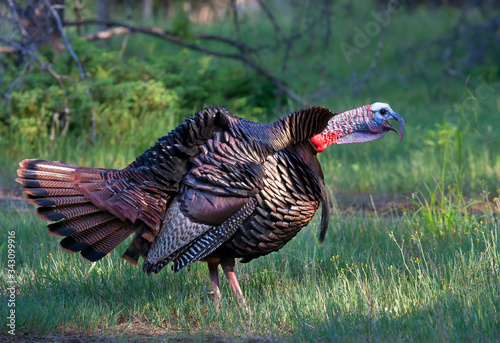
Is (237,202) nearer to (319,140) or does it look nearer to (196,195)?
(196,195)

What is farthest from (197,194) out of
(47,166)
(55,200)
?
(47,166)

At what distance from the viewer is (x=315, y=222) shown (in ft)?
17.3

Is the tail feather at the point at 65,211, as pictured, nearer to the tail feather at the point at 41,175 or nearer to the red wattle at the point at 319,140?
the tail feather at the point at 41,175

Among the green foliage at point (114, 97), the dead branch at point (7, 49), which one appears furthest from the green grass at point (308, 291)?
the dead branch at point (7, 49)

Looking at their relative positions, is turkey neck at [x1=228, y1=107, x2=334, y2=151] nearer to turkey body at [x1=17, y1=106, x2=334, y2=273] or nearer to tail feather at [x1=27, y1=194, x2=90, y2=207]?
turkey body at [x1=17, y1=106, x2=334, y2=273]

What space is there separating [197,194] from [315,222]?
75.2 inches

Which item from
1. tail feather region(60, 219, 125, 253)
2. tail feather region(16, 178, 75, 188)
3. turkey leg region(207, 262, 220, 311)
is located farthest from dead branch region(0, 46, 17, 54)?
turkey leg region(207, 262, 220, 311)

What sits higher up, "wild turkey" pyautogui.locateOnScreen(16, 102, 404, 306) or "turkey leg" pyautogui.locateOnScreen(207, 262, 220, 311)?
"wild turkey" pyautogui.locateOnScreen(16, 102, 404, 306)

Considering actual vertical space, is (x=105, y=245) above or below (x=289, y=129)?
below

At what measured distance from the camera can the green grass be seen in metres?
3.36

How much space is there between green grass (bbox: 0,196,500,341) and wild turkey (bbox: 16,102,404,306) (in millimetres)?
393

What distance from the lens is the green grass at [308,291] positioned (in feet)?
11.0

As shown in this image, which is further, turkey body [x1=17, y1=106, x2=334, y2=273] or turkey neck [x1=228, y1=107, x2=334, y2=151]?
turkey neck [x1=228, y1=107, x2=334, y2=151]

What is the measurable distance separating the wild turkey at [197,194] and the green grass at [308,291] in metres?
0.39
